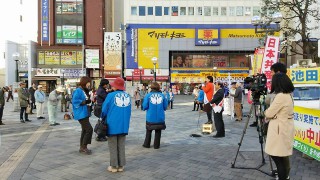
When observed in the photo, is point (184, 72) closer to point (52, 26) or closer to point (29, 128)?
point (52, 26)

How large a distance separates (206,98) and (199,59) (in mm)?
39943

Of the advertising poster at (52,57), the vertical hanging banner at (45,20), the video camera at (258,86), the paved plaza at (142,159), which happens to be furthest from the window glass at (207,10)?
the video camera at (258,86)

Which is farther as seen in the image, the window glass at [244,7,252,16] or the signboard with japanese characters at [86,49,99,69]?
the window glass at [244,7,252,16]

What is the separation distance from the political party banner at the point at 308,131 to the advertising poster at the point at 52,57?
A: 4496 centimetres

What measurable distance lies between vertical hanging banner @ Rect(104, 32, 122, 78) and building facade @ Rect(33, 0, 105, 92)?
1.57 m

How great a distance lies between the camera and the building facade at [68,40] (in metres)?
45.8

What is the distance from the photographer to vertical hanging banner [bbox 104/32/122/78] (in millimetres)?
46156

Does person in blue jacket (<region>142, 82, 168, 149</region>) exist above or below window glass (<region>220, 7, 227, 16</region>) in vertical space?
below

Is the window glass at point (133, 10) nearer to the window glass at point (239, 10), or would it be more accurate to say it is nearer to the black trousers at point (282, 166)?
the window glass at point (239, 10)

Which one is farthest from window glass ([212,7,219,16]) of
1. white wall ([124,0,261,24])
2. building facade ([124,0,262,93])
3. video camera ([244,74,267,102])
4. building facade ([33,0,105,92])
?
video camera ([244,74,267,102])

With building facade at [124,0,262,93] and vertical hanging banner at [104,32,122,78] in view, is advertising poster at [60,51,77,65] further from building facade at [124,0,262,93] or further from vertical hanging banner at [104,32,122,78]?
building facade at [124,0,262,93]

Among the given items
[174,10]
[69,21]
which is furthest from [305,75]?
[69,21]

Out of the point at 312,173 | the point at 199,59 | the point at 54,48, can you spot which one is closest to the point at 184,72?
the point at 199,59

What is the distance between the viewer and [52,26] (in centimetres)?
4612
